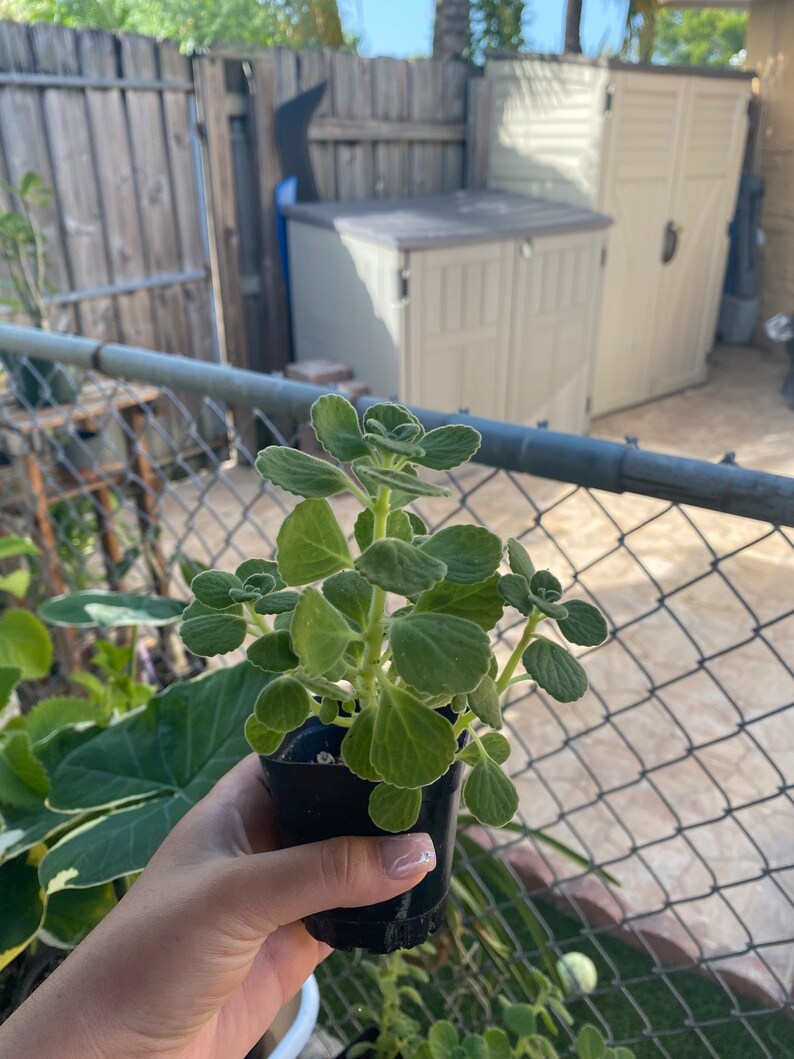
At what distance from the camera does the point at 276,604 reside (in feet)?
1.59

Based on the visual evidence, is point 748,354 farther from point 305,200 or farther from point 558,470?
point 558,470

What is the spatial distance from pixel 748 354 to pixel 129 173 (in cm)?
456

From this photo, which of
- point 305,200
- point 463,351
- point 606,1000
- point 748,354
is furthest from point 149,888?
point 748,354

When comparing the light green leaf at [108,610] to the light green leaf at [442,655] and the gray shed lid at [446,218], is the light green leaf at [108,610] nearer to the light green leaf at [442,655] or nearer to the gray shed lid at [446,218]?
the light green leaf at [442,655]

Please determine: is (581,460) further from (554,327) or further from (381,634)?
(554,327)

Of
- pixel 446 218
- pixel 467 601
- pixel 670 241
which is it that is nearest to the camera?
pixel 467 601

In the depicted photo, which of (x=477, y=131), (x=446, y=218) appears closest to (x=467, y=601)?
(x=446, y=218)

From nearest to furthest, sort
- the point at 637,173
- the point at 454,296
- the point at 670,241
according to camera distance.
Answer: the point at 454,296 < the point at 637,173 < the point at 670,241

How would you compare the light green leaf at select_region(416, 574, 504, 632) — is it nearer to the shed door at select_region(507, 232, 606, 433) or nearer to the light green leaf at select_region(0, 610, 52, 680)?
the light green leaf at select_region(0, 610, 52, 680)

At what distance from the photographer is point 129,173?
3.45m

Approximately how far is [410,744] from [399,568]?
0.35 ft

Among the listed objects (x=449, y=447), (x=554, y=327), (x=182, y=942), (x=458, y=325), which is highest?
(x=449, y=447)

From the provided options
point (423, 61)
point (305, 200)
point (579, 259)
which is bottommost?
point (579, 259)

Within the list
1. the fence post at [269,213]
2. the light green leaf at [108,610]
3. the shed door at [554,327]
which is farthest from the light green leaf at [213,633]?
the fence post at [269,213]
